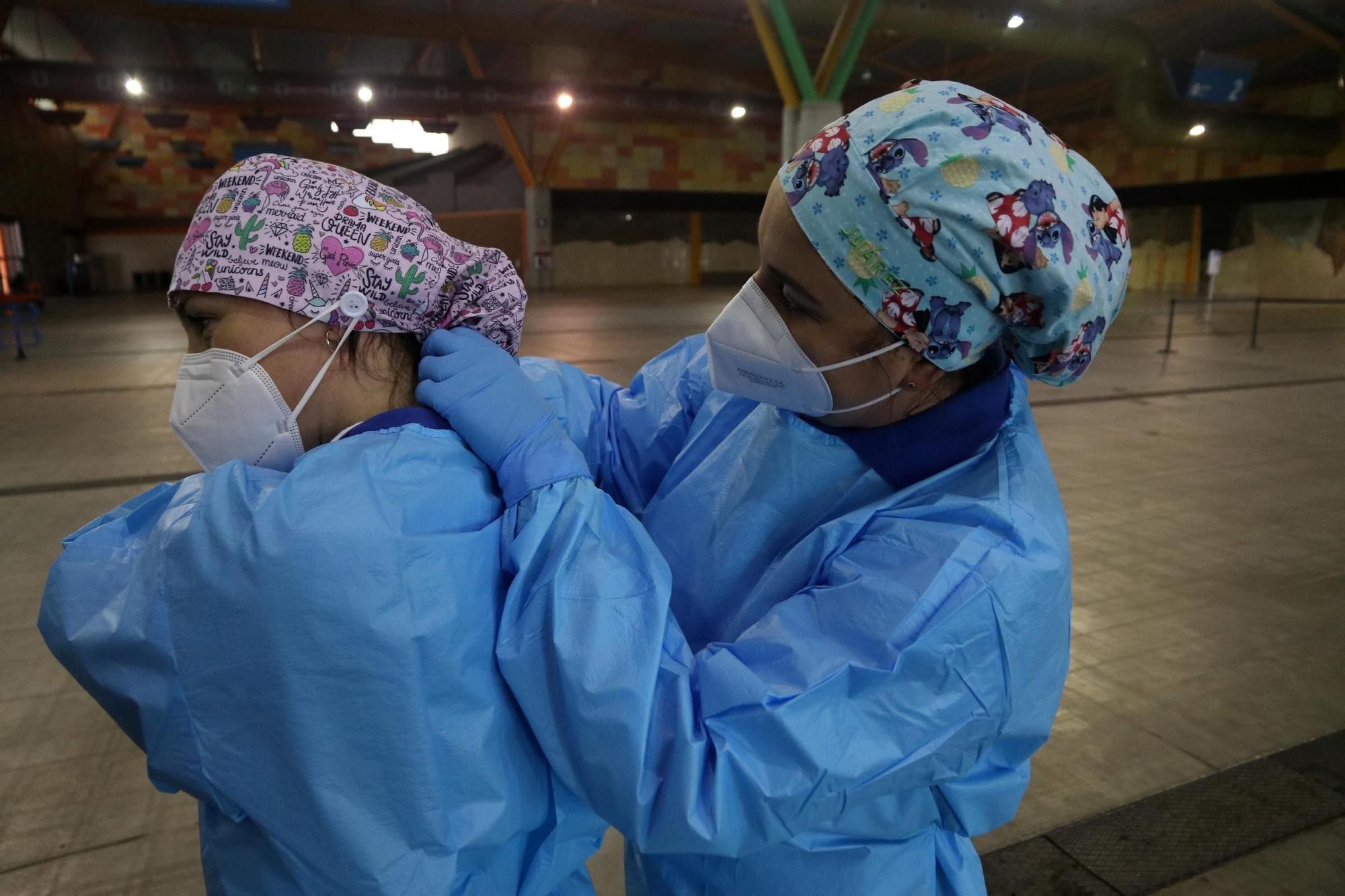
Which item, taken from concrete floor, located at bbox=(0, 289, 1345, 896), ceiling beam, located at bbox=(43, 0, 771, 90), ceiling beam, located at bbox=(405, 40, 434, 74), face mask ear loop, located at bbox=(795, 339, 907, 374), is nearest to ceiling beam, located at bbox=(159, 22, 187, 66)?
ceiling beam, located at bbox=(43, 0, 771, 90)

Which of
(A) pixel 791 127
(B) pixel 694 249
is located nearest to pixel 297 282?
(A) pixel 791 127

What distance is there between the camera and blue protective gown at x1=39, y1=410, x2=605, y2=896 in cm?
73

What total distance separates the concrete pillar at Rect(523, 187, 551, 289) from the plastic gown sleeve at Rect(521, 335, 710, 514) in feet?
66.8

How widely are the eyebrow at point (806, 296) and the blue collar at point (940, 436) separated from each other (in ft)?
0.51

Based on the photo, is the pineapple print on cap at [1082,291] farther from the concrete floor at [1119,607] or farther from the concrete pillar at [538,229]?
the concrete pillar at [538,229]

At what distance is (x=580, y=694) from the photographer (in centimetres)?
74

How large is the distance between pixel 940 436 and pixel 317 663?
661 mm

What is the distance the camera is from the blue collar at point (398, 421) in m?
0.91

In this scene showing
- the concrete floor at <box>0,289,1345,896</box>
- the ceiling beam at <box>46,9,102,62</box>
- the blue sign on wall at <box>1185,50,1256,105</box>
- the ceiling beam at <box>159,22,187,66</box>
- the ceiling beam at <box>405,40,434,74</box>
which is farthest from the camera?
the ceiling beam at <box>405,40,434,74</box>

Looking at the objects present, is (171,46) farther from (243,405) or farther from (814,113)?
(243,405)

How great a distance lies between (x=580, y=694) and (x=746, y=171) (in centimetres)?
2443

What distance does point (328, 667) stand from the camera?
2.41 ft

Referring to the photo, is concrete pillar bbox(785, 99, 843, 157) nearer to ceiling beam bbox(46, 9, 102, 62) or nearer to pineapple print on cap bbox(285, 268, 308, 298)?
pineapple print on cap bbox(285, 268, 308, 298)

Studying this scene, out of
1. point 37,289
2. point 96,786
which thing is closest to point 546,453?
point 96,786
